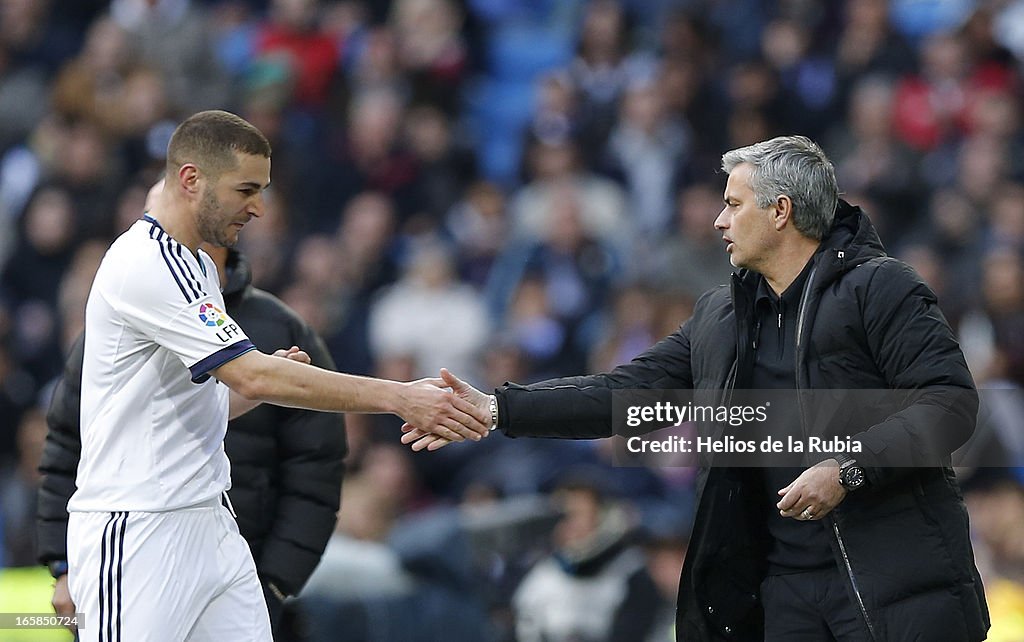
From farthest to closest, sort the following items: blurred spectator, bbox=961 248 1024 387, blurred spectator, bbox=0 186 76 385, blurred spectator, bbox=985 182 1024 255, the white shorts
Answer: blurred spectator, bbox=0 186 76 385 → blurred spectator, bbox=985 182 1024 255 → blurred spectator, bbox=961 248 1024 387 → the white shorts

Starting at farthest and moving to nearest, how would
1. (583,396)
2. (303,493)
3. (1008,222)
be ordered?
(1008,222) < (303,493) < (583,396)

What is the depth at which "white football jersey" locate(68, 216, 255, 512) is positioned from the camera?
437cm

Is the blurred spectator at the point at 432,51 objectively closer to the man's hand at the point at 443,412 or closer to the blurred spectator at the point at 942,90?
the blurred spectator at the point at 942,90

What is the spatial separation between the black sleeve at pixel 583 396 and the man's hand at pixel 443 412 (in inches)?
4.3

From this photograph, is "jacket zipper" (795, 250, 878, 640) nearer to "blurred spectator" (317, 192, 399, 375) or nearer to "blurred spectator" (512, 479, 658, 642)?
"blurred spectator" (512, 479, 658, 642)

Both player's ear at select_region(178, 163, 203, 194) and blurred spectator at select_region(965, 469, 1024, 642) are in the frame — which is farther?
blurred spectator at select_region(965, 469, 1024, 642)

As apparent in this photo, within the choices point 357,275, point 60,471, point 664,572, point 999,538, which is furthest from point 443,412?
point 357,275

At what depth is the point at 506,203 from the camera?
422 inches

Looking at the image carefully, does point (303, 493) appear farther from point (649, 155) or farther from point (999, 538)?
point (649, 155)

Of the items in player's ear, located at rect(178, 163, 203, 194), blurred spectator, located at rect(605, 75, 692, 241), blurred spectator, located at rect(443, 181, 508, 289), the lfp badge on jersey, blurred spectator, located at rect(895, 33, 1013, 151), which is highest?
blurred spectator, located at rect(895, 33, 1013, 151)

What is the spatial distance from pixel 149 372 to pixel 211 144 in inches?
27.3

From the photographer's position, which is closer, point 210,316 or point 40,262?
point 210,316

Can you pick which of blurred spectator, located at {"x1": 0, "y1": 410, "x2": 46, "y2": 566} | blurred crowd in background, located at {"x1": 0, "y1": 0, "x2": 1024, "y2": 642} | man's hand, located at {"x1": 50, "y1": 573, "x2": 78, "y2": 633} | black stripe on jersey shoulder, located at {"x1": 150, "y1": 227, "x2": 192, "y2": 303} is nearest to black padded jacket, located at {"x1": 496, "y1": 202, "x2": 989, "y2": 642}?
black stripe on jersey shoulder, located at {"x1": 150, "y1": 227, "x2": 192, "y2": 303}

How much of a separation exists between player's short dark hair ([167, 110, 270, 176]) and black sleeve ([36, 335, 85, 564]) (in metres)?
1.15
